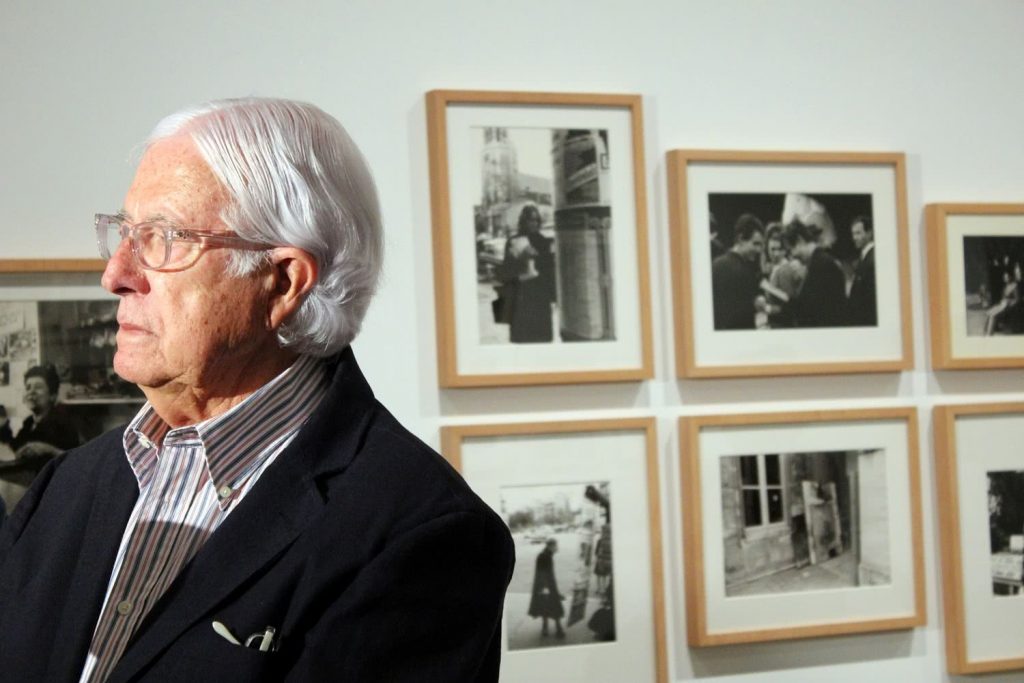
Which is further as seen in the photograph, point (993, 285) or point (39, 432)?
point (993, 285)

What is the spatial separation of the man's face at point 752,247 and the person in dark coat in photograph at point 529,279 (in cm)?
36

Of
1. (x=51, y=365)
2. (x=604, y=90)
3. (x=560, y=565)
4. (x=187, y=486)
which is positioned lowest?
(x=560, y=565)

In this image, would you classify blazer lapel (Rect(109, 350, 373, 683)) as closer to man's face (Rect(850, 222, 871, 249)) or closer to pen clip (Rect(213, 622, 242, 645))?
pen clip (Rect(213, 622, 242, 645))

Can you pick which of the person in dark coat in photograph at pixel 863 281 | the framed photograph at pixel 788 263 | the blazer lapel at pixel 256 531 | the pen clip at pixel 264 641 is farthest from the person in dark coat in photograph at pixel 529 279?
the pen clip at pixel 264 641

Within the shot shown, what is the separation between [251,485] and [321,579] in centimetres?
15

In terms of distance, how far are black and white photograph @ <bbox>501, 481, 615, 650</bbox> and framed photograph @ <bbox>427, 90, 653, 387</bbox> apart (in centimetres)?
21

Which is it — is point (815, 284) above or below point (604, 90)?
below

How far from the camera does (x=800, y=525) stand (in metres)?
2.31

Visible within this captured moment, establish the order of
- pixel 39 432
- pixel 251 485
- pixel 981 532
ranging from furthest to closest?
1. pixel 981 532
2. pixel 39 432
3. pixel 251 485

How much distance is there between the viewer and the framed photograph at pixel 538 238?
2.12m

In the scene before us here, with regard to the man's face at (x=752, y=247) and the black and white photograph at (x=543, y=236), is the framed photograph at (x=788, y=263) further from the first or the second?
the black and white photograph at (x=543, y=236)

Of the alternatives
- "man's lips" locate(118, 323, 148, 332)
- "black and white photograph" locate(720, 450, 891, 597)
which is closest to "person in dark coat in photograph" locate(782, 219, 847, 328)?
"black and white photograph" locate(720, 450, 891, 597)

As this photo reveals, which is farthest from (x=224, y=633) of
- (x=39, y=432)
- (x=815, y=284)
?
(x=815, y=284)

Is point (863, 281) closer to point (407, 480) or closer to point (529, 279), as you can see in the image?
point (529, 279)
